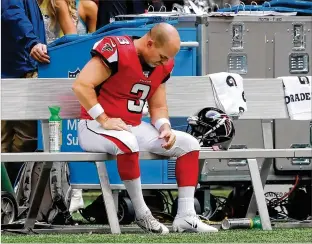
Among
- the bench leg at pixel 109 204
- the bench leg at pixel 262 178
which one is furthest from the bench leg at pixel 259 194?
the bench leg at pixel 109 204

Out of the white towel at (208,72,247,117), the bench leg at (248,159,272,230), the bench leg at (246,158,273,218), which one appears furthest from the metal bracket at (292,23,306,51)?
the bench leg at (248,159,272,230)

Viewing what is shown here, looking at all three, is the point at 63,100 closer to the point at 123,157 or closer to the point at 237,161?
the point at 123,157

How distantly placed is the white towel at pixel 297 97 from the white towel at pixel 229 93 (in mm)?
331

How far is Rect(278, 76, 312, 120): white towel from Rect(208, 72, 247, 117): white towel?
0.33m

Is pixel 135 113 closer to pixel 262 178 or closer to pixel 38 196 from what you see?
pixel 38 196

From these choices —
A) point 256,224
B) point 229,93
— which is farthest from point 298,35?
point 256,224

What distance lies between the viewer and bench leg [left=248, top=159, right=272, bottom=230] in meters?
9.20

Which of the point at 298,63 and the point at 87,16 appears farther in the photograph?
the point at 87,16

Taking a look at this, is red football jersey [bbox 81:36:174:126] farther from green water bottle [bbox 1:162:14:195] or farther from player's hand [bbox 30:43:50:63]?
player's hand [bbox 30:43:50:63]

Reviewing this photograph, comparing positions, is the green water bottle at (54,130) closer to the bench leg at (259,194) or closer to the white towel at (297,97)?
the bench leg at (259,194)

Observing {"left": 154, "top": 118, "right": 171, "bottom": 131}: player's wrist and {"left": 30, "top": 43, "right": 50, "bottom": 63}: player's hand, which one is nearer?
{"left": 154, "top": 118, "right": 171, "bottom": 131}: player's wrist

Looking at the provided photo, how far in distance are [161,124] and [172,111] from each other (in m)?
0.62

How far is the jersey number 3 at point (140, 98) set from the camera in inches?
347

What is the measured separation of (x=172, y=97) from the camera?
9.52 meters
